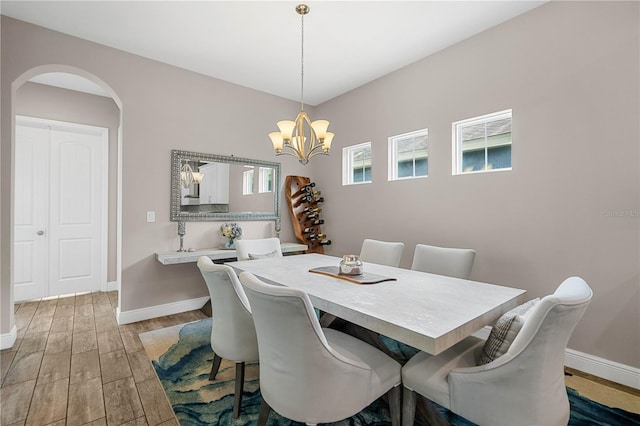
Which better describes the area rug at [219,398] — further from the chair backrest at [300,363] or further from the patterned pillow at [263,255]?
the patterned pillow at [263,255]

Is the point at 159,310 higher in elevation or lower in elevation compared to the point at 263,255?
lower

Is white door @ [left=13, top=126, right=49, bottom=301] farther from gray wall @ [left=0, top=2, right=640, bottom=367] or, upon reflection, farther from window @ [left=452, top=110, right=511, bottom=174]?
window @ [left=452, top=110, right=511, bottom=174]

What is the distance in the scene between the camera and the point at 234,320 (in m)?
1.67

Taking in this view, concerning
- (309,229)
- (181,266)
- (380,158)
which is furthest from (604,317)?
(181,266)

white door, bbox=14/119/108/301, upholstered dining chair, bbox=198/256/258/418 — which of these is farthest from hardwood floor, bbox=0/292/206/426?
white door, bbox=14/119/108/301

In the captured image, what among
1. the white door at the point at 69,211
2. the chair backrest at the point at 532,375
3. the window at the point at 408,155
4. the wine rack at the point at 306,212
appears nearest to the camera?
the chair backrest at the point at 532,375

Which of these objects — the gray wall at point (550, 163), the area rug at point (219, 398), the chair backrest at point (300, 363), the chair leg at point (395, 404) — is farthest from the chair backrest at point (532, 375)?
the gray wall at point (550, 163)

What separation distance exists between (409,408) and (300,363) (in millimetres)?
582

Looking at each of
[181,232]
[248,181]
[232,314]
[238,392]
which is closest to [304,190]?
[248,181]

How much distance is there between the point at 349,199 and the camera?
417 cm

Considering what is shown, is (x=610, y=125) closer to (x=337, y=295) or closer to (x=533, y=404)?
(x=533, y=404)

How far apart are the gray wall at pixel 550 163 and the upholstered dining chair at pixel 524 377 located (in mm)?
1321

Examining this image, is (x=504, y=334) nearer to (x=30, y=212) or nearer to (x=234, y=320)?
(x=234, y=320)

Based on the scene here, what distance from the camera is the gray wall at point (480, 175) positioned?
84.1 inches
